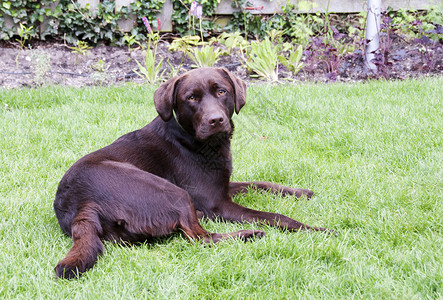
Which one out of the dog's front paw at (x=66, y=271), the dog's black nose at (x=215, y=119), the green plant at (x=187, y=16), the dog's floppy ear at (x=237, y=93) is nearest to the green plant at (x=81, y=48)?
the green plant at (x=187, y=16)

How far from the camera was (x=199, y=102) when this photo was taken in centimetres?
302

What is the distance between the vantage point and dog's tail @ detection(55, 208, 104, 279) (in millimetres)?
2143

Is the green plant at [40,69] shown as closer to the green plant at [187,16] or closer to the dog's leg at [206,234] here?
the green plant at [187,16]

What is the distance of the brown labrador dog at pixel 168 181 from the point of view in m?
2.54

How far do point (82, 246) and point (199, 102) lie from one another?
1.16 meters

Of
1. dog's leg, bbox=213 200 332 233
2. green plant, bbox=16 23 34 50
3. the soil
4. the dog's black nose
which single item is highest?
green plant, bbox=16 23 34 50

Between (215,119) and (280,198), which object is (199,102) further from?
(280,198)

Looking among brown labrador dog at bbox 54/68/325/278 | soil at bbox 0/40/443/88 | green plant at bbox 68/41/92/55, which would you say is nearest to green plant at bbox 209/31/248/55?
soil at bbox 0/40/443/88

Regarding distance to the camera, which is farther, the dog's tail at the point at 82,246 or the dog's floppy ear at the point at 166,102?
the dog's floppy ear at the point at 166,102

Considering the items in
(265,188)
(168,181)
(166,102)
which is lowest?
(265,188)

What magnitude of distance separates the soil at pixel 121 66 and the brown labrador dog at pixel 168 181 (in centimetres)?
314

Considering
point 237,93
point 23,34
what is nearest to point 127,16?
point 23,34

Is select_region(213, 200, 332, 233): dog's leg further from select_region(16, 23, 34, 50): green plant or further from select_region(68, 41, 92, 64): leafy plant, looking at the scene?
select_region(16, 23, 34, 50): green plant

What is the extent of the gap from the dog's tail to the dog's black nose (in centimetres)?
85
